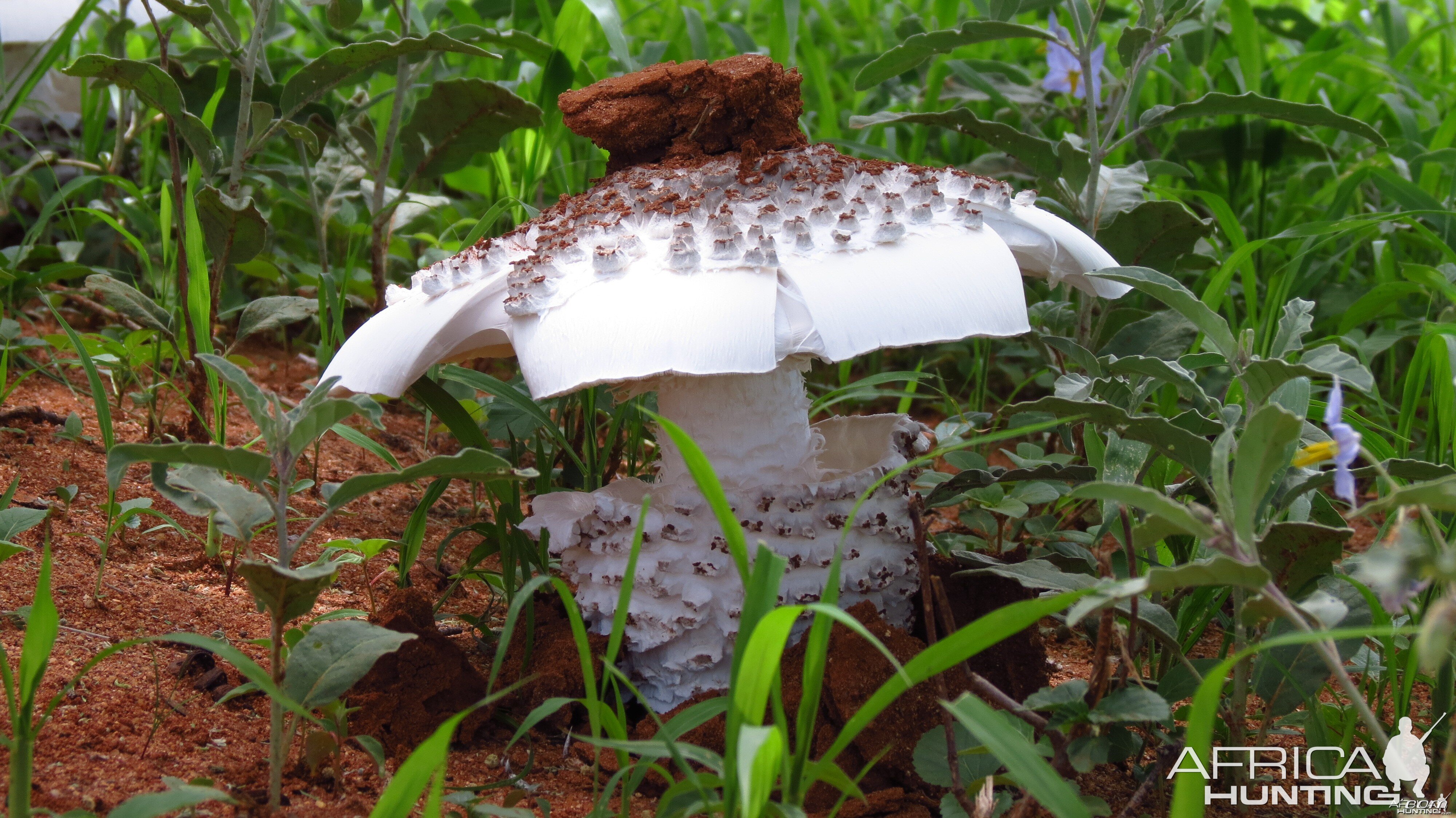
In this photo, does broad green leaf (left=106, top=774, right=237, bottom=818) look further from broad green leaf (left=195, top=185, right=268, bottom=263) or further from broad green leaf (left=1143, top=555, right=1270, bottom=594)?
broad green leaf (left=195, top=185, right=268, bottom=263)

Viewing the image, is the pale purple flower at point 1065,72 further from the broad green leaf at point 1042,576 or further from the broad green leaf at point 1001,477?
the broad green leaf at point 1042,576

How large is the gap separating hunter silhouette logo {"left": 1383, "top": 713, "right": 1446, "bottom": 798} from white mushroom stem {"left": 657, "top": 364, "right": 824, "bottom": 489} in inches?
31.5

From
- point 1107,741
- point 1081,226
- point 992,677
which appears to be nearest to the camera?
point 1107,741

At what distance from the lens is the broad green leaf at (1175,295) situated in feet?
4.35

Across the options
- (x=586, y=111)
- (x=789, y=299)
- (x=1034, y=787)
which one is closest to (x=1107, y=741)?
(x=1034, y=787)

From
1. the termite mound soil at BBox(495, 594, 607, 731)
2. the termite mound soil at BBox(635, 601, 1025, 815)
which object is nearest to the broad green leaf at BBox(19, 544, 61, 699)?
the termite mound soil at BBox(495, 594, 607, 731)

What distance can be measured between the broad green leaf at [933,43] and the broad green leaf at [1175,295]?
759mm

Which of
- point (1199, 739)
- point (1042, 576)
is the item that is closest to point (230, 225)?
point (1042, 576)

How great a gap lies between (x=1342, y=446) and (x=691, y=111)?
1008 millimetres

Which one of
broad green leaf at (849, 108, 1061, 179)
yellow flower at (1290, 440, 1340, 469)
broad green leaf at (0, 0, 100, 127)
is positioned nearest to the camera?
yellow flower at (1290, 440, 1340, 469)

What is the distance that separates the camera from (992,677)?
5.17ft

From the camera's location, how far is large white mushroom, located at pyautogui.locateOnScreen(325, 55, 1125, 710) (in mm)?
1259

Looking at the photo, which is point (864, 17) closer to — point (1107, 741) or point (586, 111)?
point (586, 111)

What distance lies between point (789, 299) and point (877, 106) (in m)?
2.57
